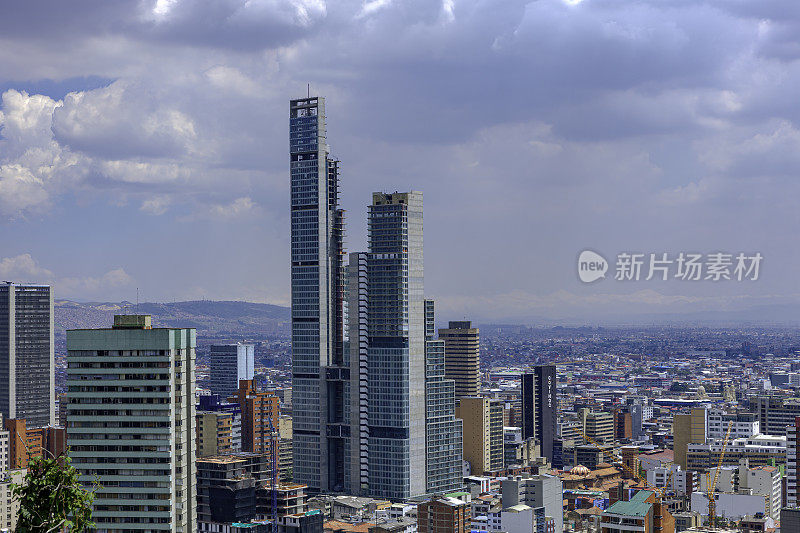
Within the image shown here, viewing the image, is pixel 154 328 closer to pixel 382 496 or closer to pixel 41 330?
pixel 382 496

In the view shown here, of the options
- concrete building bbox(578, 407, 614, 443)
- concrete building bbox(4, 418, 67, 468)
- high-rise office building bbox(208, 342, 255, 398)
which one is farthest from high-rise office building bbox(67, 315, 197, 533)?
high-rise office building bbox(208, 342, 255, 398)

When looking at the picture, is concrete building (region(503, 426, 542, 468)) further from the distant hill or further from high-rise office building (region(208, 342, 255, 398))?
the distant hill

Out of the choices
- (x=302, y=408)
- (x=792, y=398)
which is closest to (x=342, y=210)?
(x=302, y=408)

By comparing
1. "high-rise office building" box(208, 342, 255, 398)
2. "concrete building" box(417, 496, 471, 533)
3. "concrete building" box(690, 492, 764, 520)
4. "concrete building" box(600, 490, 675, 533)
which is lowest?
"concrete building" box(690, 492, 764, 520)

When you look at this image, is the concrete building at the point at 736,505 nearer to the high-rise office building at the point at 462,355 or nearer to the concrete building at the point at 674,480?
the concrete building at the point at 674,480

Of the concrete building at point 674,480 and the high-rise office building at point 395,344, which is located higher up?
the high-rise office building at point 395,344

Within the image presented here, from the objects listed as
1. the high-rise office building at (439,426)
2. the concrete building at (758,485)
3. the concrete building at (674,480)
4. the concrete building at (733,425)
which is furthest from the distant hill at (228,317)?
the concrete building at (758,485)

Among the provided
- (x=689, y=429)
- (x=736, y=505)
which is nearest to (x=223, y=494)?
(x=736, y=505)
